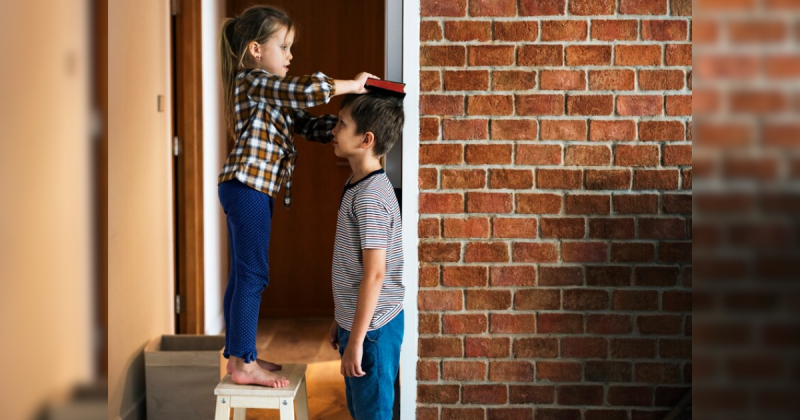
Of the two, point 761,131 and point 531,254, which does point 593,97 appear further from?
point 761,131

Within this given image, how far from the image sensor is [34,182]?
12 centimetres

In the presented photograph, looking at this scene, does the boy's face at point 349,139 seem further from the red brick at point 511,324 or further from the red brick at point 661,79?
the red brick at point 661,79

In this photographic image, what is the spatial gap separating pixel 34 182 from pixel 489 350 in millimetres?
2075

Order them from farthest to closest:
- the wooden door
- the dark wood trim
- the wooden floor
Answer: the wooden door → the dark wood trim → the wooden floor

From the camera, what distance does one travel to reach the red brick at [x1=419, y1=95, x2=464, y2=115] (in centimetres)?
206

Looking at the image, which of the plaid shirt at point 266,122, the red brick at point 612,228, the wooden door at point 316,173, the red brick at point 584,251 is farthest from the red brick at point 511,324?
the wooden door at point 316,173

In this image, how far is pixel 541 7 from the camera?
2049mm

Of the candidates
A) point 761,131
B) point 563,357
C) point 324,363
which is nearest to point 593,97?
point 563,357

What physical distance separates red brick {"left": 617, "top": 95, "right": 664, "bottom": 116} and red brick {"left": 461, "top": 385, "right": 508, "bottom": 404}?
0.90 metres

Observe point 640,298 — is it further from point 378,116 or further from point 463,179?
point 378,116

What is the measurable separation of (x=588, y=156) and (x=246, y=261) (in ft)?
3.38

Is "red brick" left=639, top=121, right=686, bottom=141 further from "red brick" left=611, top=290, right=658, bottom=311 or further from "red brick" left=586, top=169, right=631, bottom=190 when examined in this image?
"red brick" left=611, top=290, right=658, bottom=311

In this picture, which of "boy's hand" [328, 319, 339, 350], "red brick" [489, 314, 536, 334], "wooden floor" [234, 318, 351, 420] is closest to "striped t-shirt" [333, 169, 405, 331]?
"boy's hand" [328, 319, 339, 350]

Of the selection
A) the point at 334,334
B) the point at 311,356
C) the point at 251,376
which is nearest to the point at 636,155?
the point at 334,334
